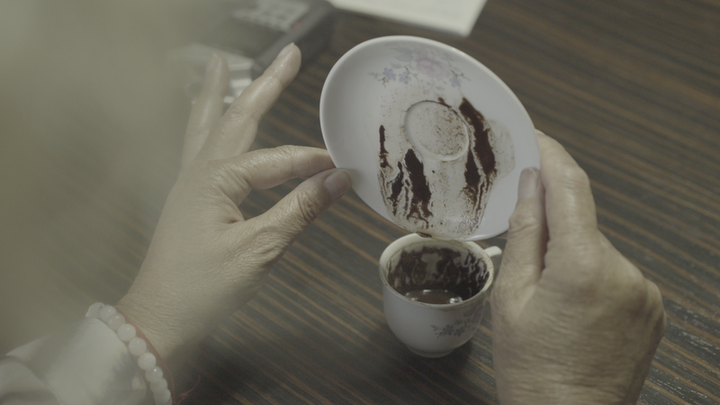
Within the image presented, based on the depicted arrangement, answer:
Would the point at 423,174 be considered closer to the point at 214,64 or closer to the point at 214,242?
the point at 214,242

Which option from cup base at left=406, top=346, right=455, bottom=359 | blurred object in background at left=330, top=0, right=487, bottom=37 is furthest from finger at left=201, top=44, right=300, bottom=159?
blurred object in background at left=330, top=0, right=487, bottom=37

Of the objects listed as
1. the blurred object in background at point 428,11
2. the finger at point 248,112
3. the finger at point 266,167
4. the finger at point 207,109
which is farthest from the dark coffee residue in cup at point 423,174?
the blurred object in background at point 428,11

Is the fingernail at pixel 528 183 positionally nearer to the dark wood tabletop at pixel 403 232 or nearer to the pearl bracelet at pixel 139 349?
the dark wood tabletop at pixel 403 232

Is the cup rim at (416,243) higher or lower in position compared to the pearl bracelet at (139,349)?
higher

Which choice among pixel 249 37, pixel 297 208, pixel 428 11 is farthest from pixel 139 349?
pixel 428 11

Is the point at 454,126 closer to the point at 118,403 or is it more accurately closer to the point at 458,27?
the point at 118,403

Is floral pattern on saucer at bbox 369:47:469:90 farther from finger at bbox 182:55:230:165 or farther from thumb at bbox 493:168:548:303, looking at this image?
finger at bbox 182:55:230:165

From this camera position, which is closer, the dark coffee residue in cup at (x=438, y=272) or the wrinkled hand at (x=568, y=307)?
the wrinkled hand at (x=568, y=307)
